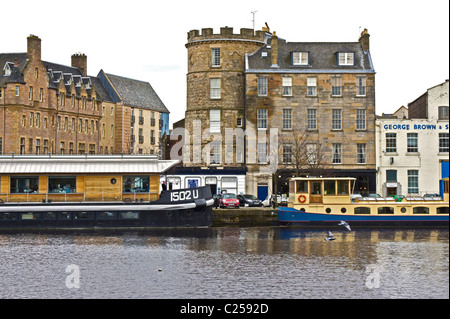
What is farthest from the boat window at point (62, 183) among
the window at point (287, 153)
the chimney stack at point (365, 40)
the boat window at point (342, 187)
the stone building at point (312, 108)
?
the chimney stack at point (365, 40)

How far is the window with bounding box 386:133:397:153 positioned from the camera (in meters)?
76.2

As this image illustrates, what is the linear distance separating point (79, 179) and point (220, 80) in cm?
2848

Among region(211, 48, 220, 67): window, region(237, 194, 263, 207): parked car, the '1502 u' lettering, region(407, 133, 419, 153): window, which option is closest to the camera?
the '1502 u' lettering

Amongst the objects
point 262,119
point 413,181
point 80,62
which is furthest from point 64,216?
point 80,62

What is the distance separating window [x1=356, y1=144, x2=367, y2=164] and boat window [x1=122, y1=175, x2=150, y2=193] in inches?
1157

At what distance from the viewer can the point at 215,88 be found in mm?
79688

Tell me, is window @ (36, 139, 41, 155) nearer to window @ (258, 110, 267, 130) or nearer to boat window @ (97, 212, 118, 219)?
window @ (258, 110, 267, 130)

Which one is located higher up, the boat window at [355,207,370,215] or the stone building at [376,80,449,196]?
the stone building at [376,80,449,196]

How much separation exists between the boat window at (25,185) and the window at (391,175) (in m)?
36.4

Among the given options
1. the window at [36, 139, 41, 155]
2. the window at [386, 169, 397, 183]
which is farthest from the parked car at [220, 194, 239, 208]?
the window at [36, 139, 41, 155]

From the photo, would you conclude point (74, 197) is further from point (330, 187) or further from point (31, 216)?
point (330, 187)

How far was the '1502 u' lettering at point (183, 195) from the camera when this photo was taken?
174 feet

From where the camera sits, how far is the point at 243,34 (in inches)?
3132

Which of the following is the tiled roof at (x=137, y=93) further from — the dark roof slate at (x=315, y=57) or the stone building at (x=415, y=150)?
the stone building at (x=415, y=150)
